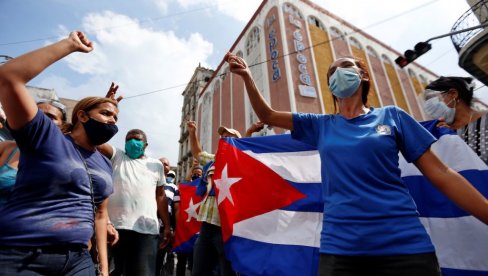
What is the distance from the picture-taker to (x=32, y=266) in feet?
4.08

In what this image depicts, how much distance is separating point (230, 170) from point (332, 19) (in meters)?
22.5

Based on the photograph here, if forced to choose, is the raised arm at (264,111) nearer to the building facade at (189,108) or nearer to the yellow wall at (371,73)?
the yellow wall at (371,73)

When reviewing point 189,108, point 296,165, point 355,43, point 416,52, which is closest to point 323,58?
point 355,43

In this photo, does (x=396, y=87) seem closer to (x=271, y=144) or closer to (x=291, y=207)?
(x=271, y=144)

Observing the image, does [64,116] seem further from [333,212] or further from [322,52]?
[322,52]

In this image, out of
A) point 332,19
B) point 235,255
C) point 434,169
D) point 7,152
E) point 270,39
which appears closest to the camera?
point 434,169

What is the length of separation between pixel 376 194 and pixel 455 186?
370mm

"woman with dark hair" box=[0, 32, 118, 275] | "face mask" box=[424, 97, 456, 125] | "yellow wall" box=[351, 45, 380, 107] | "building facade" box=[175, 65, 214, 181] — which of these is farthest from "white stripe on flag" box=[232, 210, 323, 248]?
"building facade" box=[175, 65, 214, 181]

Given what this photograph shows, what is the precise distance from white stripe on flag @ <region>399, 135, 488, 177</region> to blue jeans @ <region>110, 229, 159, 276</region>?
2725 mm

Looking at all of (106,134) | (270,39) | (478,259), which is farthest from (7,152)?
(270,39)

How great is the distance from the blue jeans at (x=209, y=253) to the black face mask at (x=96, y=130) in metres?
1.71

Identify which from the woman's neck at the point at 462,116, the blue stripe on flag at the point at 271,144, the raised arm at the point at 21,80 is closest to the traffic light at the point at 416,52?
the woman's neck at the point at 462,116

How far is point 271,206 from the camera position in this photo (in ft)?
9.43

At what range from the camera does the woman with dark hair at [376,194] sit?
121 centimetres
